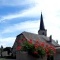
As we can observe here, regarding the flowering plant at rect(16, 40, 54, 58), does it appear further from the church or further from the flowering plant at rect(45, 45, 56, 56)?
the church

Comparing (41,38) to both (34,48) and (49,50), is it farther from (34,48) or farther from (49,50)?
(34,48)

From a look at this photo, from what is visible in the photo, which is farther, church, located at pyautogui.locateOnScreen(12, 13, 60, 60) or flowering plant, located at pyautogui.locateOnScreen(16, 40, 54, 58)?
church, located at pyautogui.locateOnScreen(12, 13, 60, 60)

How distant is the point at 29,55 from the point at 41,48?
1.79 meters

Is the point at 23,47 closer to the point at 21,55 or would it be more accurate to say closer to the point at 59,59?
the point at 21,55

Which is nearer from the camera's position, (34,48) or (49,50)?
(34,48)

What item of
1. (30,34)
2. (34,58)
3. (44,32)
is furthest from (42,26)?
(34,58)

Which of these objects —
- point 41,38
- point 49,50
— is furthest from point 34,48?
point 41,38

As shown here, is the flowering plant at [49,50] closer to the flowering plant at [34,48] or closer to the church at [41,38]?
the flowering plant at [34,48]

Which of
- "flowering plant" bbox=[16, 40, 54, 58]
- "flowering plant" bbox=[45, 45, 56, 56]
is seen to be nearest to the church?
"flowering plant" bbox=[45, 45, 56, 56]

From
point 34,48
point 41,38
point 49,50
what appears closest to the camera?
point 34,48

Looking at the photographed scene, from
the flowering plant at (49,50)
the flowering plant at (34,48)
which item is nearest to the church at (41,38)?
the flowering plant at (49,50)

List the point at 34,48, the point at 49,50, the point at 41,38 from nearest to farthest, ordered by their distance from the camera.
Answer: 1. the point at 34,48
2. the point at 49,50
3. the point at 41,38

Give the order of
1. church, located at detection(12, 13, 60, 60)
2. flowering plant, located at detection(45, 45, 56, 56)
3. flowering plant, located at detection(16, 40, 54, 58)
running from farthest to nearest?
1. church, located at detection(12, 13, 60, 60)
2. flowering plant, located at detection(45, 45, 56, 56)
3. flowering plant, located at detection(16, 40, 54, 58)

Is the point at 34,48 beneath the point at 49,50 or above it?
above
